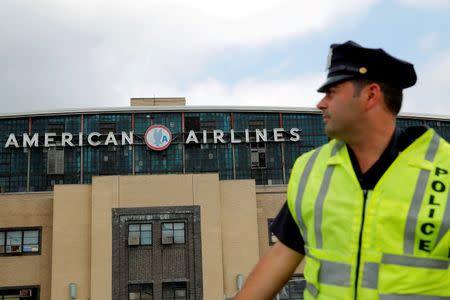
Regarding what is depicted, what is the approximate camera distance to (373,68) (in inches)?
68.3

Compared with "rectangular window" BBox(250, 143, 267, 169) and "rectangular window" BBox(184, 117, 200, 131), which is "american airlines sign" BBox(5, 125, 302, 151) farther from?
"rectangular window" BBox(250, 143, 267, 169)

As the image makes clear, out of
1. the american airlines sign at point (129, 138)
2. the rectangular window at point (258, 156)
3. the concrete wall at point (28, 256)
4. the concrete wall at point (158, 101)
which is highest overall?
the concrete wall at point (158, 101)

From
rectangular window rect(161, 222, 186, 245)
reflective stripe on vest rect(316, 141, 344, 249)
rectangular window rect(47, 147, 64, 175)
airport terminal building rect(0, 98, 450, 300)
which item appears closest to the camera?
reflective stripe on vest rect(316, 141, 344, 249)

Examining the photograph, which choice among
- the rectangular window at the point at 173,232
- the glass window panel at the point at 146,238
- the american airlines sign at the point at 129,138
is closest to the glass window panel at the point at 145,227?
the glass window panel at the point at 146,238

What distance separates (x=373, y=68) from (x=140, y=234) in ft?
89.7

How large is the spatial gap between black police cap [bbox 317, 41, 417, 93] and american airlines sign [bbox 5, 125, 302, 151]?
38825 mm

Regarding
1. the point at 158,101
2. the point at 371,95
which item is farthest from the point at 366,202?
the point at 158,101

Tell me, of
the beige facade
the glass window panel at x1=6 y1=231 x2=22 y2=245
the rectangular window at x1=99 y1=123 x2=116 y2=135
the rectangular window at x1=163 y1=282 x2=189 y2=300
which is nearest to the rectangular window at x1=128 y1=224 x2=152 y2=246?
the beige facade

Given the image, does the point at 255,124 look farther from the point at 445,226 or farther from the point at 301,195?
the point at 445,226

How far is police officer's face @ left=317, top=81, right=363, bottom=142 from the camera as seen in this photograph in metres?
1.74

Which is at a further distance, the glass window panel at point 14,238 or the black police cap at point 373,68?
the glass window panel at point 14,238

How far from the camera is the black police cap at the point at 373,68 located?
1731 millimetres

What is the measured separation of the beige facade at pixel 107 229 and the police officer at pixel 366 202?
2655 centimetres

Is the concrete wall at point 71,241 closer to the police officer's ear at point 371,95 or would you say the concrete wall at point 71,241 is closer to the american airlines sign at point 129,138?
the american airlines sign at point 129,138
